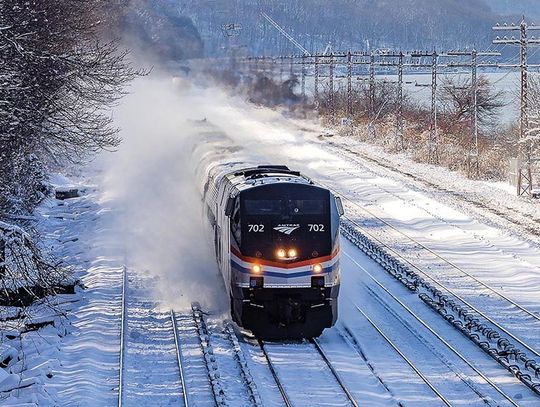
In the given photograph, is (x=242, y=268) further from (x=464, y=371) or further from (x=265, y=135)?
(x=265, y=135)

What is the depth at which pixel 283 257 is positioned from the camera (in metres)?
16.1

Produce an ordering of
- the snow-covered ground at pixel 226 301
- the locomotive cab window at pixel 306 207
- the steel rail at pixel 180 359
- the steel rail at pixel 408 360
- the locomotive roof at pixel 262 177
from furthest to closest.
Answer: the locomotive roof at pixel 262 177 < the locomotive cab window at pixel 306 207 < the snow-covered ground at pixel 226 301 < the steel rail at pixel 180 359 < the steel rail at pixel 408 360

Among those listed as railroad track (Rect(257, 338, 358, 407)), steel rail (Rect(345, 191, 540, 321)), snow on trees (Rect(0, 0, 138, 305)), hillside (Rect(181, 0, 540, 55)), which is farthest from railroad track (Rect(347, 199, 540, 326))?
hillside (Rect(181, 0, 540, 55))

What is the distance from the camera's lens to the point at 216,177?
20.5m

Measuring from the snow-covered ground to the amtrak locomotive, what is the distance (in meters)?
0.59

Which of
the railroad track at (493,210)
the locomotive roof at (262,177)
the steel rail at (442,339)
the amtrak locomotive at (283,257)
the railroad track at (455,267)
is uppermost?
the locomotive roof at (262,177)

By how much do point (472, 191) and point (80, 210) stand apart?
16940mm

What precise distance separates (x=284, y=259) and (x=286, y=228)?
586 mm

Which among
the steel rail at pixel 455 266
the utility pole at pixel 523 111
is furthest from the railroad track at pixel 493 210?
the steel rail at pixel 455 266

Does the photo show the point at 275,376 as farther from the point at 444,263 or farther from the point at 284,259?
the point at 444,263

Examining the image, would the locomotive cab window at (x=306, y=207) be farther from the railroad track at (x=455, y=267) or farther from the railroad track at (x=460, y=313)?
the railroad track at (x=455, y=267)

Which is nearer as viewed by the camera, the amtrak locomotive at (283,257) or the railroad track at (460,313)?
the railroad track at (460,313)

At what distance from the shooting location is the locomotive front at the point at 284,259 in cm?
1611

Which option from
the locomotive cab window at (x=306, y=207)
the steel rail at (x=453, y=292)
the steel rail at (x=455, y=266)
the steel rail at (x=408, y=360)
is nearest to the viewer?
the steel rail at (x=408, y=360)
